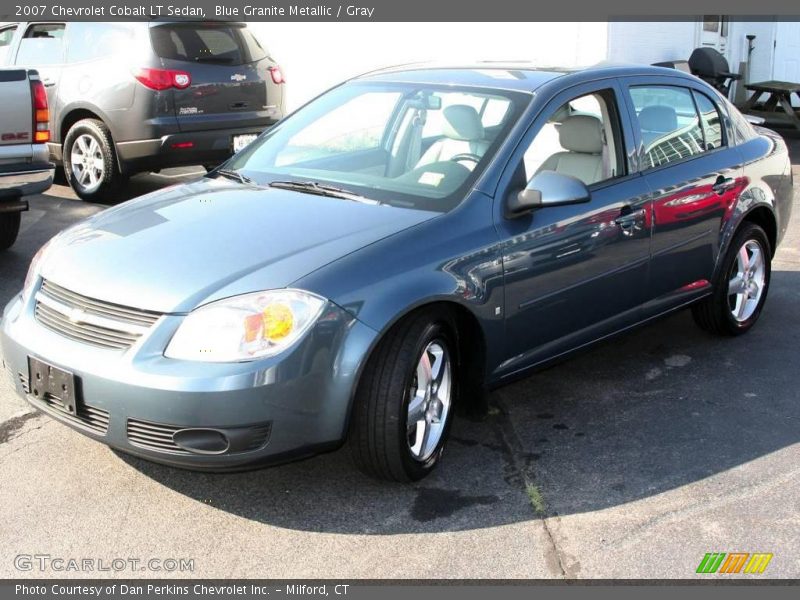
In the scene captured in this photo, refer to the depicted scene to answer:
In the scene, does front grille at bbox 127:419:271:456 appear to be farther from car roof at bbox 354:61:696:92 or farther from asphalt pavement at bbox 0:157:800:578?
car roof at bbox 354:61:696:92

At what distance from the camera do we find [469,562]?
3.42 m

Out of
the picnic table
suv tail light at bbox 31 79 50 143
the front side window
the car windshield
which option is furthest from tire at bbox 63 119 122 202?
the picnic table

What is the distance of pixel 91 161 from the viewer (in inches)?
370

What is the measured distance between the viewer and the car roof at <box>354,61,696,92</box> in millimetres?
4711

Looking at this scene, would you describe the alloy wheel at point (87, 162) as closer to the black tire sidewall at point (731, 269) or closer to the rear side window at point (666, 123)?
the rear side window at point (666, 123)

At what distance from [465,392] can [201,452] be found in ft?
4.21

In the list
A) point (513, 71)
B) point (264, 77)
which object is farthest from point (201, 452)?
point (264, 77)

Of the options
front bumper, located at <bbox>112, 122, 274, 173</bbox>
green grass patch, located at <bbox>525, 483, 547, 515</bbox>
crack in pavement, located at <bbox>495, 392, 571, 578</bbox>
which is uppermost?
front bumper, located at <bbox>112, 122, 274, 173</bbox>

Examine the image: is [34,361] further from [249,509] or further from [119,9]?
[119,9]

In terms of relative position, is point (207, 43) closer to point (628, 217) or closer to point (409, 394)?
point (628, 217)

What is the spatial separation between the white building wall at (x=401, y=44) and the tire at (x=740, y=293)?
5.47 metres

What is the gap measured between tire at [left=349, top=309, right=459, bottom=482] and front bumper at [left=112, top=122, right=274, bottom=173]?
18.4 ft

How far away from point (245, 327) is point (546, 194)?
57.1 inches

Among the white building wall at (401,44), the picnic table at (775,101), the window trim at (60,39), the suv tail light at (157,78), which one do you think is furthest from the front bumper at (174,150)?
the picnic table at (775,101)
